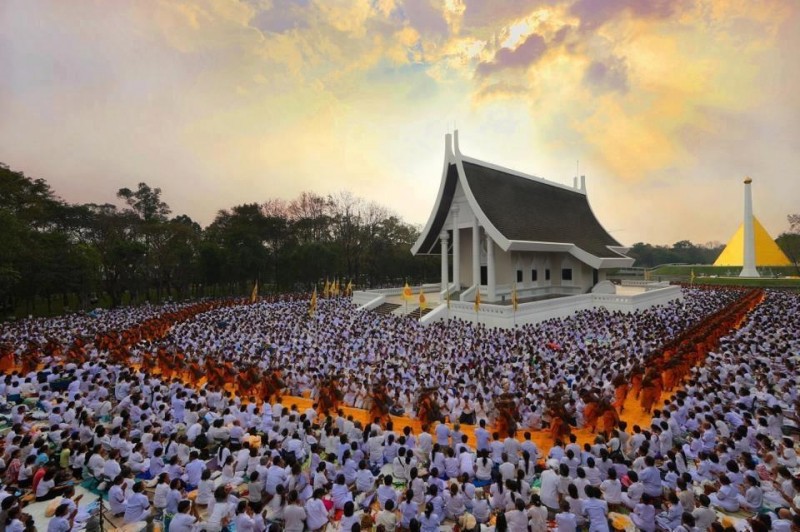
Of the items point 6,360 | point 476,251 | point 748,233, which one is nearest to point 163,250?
point 6,360

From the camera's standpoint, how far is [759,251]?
5600cm

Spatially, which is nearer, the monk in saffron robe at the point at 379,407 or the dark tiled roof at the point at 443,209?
the monk in saffron robe at the point at 379,407

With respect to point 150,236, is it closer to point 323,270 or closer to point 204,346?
point 323,270

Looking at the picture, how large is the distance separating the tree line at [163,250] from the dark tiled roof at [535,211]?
58.2ft

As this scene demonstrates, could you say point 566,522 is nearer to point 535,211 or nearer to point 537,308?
point 537,308

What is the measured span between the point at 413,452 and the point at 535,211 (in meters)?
22.3

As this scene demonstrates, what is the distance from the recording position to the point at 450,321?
18797mm

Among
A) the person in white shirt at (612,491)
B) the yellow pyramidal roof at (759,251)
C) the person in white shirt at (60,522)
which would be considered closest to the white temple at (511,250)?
the person in white shirt at (612,491)

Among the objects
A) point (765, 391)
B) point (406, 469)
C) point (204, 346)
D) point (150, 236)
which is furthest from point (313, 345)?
point (150, 236)

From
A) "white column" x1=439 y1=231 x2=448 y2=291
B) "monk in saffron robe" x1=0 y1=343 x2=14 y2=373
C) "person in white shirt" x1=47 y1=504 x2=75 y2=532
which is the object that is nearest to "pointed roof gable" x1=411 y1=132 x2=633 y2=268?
"white column" x1=439 y1=231 x2=448 y2=291

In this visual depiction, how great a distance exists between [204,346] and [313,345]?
4170 millimetres

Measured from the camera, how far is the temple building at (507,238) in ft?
73.2

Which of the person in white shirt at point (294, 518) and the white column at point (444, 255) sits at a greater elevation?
the white column at point (444, 255)

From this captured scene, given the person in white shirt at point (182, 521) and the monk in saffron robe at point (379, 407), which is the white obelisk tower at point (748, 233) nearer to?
the monk in saffron robe at point (379, 407)
